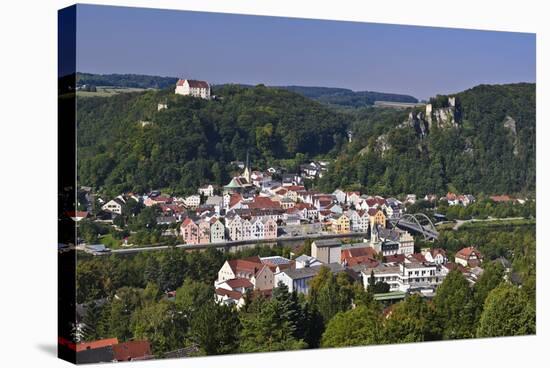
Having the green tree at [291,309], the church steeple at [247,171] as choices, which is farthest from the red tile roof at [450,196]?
the church steeple at [247,171]

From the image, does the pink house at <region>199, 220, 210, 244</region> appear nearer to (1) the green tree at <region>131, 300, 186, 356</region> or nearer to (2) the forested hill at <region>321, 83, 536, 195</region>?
(1) the green tree at <region>131, 300, 186, 356</region>

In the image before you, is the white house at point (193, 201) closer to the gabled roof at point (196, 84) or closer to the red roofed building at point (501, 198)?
the gabled roof at point (196, 84)

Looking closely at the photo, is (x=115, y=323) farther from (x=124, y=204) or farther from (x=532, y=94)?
(x=532, y=94)

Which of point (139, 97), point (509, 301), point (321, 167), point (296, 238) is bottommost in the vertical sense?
point (509, 301)

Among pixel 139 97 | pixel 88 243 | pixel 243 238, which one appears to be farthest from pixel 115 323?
pixel 139 97

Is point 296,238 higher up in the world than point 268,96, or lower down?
lower down

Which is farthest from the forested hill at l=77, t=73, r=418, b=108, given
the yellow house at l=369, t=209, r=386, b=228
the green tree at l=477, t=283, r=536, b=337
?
the green tree at l=477, t=283, r=536, b=337
